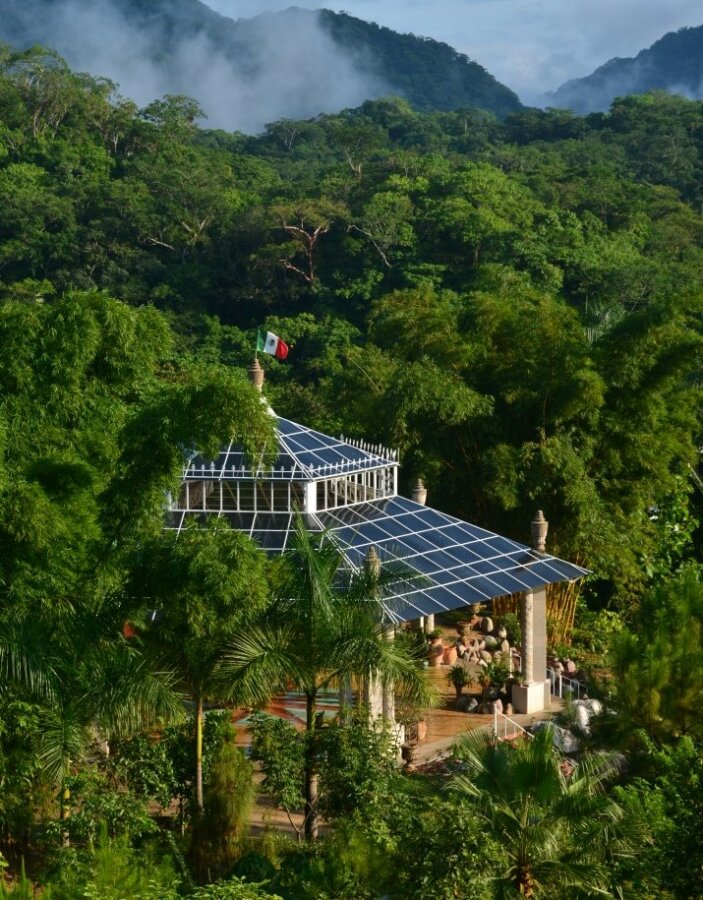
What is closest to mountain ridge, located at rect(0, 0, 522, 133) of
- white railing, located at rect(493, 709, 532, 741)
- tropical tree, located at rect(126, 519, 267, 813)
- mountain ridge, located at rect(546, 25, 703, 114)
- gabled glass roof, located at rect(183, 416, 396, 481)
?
mountain ridge, located at rect(546, 25, 703, 114)

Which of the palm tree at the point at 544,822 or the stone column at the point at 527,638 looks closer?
the palm tree at the point at 544,822

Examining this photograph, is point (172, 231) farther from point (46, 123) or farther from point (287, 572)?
point (287, 572)

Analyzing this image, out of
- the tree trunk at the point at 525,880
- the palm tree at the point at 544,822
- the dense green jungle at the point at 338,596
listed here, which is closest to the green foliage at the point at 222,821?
the dense green jungle at the point at 338,596

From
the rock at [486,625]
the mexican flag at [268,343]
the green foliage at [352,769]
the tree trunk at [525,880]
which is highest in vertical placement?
the mexican flag at [268,343]

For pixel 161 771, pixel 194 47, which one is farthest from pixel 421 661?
pixel 194 47

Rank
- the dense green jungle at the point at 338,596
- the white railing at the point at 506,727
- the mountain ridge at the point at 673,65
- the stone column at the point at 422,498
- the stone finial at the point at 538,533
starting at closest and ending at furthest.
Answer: the dense green jungle at the point at 338,596
the white railing at the point at 506,727
the stone finial at the point at 538,533
the stone column at the point at 422,498
the mountain ridge at the point at 673,65

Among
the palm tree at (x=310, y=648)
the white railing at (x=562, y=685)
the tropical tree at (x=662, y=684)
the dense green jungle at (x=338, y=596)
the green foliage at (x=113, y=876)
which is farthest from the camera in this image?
the white railing at (x=562, y=685)

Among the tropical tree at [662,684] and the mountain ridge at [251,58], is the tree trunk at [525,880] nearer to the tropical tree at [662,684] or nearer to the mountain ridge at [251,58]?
the tropical tree at [662,684]
